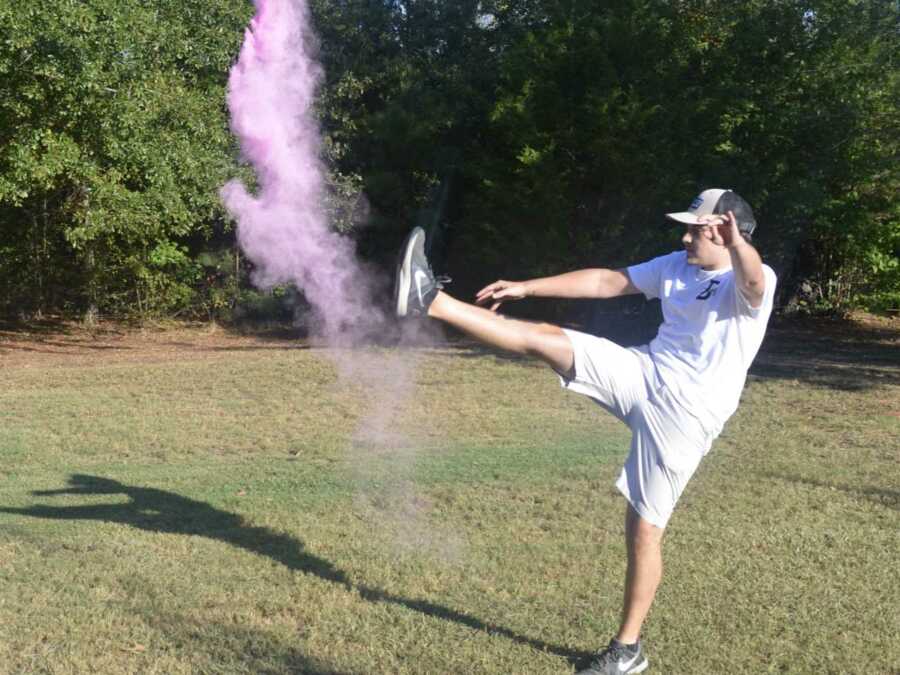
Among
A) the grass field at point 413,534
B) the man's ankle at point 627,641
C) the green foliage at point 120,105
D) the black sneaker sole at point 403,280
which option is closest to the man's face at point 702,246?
the black sneaker sole at point 403,280

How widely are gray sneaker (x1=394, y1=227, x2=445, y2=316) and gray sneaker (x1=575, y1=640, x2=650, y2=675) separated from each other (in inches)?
65.8

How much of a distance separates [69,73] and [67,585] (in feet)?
29.1

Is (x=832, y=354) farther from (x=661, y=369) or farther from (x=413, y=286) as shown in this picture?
(x=413, y=286)

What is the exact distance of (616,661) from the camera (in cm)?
425

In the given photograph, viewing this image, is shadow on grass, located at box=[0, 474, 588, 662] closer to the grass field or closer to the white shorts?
the grass field

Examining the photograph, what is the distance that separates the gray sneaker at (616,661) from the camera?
4.24 metres

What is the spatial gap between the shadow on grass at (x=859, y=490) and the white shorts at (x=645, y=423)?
3.38 meters

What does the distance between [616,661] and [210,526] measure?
10.3 ft

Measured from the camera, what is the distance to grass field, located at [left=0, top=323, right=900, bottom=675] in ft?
15.0

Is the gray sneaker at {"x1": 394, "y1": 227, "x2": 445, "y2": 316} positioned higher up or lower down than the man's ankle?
higher up

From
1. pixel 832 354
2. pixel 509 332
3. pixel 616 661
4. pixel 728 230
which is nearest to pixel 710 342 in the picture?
pixel 728 230

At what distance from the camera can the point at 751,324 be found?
4.23m

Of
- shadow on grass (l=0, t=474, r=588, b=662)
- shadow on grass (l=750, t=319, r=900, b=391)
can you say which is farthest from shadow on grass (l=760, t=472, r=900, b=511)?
shadow on grass (l=750, t=319, r=900, b=391)

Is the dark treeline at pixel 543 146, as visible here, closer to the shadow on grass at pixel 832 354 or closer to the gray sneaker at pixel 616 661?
the shadow on grass at pixel 832 354
